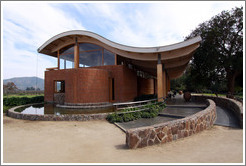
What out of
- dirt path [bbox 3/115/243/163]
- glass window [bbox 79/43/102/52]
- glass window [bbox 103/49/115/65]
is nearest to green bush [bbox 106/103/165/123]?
dirt path [bbox 3/115/243/163]

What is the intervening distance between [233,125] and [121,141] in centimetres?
505

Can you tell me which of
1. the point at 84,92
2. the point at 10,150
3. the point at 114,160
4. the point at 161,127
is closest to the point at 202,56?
the point at 84,92

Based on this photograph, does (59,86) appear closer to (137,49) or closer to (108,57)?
(108,57)

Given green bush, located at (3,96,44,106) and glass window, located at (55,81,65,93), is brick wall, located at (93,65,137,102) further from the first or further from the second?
green bush, located at (3,96,44,106)

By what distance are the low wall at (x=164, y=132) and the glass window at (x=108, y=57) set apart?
11218 mm

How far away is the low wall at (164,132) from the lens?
14.0 ft

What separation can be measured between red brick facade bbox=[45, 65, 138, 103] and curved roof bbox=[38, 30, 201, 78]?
2.00 m

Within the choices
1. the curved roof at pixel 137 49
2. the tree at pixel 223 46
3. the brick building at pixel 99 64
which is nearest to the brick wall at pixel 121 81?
the brick building at pixel 99 64

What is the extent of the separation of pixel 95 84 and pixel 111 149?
935 centimetres

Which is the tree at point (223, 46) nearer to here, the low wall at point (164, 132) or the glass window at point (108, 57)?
the glass window at point (108, 57)

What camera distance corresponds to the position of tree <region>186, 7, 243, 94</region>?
16.8 metres

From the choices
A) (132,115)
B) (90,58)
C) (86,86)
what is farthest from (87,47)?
(132,115)

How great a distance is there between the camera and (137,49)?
41.5 feet

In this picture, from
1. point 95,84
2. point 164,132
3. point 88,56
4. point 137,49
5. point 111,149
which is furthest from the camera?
point 88,56
